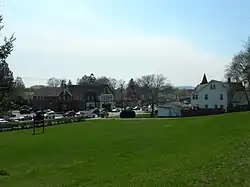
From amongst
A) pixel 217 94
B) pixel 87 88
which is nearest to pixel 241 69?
pixel 217 94

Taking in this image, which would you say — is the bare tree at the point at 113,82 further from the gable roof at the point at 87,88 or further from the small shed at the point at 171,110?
the small shed at the point at 171,110

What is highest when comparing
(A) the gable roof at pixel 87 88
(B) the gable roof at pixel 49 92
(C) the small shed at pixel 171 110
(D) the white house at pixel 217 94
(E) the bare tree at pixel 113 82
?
(E) the bare tree at pixel 113 82

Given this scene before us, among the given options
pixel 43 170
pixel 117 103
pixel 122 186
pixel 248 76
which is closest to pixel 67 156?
pixel 43 170

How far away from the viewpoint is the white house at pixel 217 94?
91938 mm

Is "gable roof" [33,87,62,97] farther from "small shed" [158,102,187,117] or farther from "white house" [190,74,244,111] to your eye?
"white house" [190,74,244,111]

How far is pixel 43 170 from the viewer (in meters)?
18.2

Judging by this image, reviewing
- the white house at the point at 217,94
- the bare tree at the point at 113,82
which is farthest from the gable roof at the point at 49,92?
the bare tree at the point at 113,82

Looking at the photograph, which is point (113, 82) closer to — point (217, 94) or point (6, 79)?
point (217, 94)

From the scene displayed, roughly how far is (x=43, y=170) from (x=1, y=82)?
14.7 feet

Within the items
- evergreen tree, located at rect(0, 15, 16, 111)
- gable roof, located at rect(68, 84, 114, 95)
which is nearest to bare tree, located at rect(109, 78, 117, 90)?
gable roof, located at rect(68, 84, 114, 95)

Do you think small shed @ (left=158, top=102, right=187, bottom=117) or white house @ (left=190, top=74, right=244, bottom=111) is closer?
small shed @ (left=158, top=102, right=187, bottom=117)

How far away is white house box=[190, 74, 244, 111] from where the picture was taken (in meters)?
91.9

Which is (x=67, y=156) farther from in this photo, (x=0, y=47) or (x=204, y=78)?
(x=204, y=78)

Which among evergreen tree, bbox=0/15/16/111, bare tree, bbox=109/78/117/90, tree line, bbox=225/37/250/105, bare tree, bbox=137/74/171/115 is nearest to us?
evergreen tree, bbox=0/15/16/111
